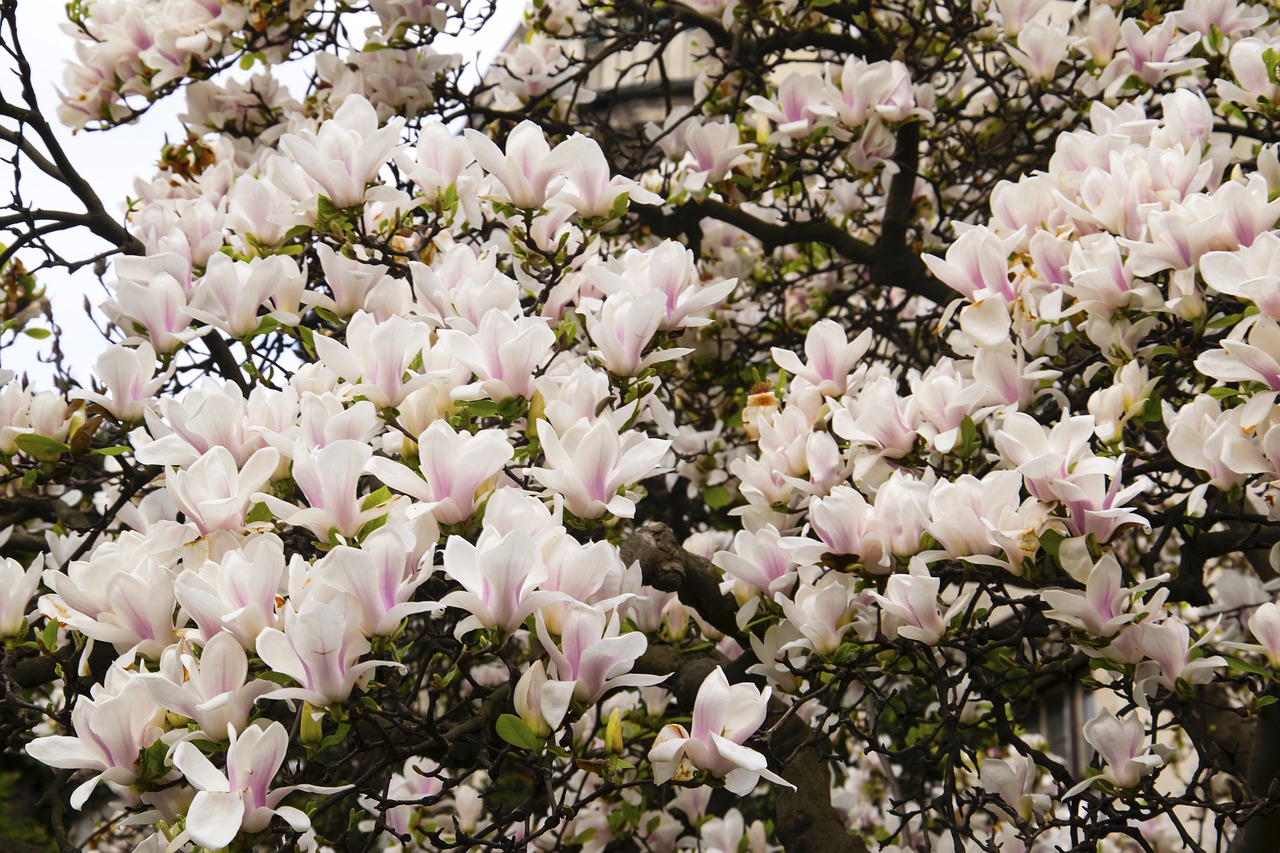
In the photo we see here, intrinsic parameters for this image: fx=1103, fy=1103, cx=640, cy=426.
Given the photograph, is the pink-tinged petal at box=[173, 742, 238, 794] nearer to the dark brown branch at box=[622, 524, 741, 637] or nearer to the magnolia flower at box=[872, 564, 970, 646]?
the dark brown branch at box=[622, 524, 741, 637]

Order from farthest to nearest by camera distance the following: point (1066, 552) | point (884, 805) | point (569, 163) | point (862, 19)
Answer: point (884, 805) < point (862, 19) < point (569, 163) < point (1066, 552)

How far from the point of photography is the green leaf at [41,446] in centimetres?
189

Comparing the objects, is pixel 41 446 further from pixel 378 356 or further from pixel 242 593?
pixel 242 593

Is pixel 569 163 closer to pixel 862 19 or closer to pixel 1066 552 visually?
pixel 1066 552

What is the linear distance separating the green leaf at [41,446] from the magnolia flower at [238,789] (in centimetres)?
87

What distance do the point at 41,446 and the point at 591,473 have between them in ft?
3.45

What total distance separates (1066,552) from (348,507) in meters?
0.99

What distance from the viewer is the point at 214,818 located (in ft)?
3.86

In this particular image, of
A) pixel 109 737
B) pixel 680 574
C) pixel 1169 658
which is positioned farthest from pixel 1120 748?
pixel 109 737

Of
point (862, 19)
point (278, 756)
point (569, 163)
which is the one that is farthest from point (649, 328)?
point (862, 19)

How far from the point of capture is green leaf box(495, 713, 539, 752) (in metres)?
1.34

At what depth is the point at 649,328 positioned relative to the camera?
5.67 feet

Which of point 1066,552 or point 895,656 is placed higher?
point 1066,552

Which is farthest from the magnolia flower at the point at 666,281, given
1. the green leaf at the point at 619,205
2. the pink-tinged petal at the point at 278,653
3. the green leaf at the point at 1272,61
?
the green leaf at the point at 1272,61
